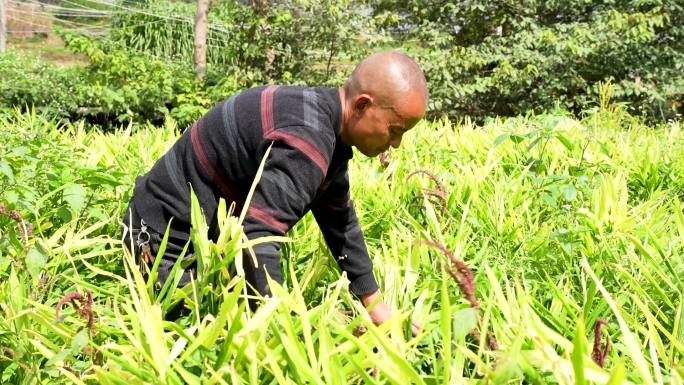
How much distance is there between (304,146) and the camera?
4.84ft

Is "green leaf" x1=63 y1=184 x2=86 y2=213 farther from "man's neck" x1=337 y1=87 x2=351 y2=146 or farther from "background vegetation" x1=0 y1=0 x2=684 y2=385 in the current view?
"man's neck" x1=337 y1=87 x2=351 y2=146

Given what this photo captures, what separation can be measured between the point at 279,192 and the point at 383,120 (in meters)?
0.33

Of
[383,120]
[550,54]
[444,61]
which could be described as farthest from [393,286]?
[550,54]

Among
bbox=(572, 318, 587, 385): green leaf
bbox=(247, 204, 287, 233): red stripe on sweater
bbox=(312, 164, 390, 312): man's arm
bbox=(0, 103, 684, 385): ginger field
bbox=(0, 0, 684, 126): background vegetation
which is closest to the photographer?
bbox=(572, 318, 587, 385): green leaf

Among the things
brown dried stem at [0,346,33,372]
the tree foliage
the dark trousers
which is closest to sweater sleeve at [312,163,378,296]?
the dark trousers

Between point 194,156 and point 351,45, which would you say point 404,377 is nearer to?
point 194,156

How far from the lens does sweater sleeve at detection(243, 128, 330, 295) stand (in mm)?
1435

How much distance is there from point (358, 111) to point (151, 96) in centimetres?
679

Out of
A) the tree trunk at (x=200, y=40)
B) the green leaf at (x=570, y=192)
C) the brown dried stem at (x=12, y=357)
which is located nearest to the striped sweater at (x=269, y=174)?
the brown dried stem at (x=12, y=357)

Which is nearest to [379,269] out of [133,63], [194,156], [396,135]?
[396,135]

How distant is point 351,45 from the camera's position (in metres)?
8.27

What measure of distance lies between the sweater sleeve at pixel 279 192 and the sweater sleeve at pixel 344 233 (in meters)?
0.33

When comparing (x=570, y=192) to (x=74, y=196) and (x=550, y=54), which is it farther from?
(x=550, y=54)

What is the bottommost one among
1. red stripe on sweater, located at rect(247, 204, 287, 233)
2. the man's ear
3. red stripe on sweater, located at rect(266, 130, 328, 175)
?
red stripe on sweater, located at rect(247, 204, 287, 233)
